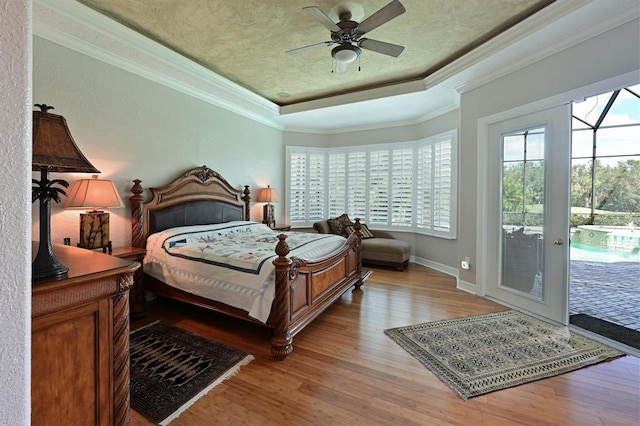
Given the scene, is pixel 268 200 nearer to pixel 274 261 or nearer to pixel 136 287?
pixel 136 287

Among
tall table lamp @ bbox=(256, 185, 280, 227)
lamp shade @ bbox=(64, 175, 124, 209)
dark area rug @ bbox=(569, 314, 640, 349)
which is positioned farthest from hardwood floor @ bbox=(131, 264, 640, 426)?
tall table lamp @ bbox=(256, 185, 280, 227)

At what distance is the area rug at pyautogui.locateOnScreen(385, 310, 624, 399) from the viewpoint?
2.08m

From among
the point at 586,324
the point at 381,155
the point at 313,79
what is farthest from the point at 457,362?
the point at 381,155

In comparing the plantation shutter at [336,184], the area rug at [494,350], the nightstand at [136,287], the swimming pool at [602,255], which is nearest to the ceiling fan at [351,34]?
the nightstand at [136,287]

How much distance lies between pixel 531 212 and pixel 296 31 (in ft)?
10.8

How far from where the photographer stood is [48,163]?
117 cm

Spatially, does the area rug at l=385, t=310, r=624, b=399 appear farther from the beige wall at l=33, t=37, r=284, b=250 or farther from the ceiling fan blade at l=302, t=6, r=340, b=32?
the beige wall at l=33, t=37, r=284, b=250

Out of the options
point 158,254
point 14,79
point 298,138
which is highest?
point 298,138

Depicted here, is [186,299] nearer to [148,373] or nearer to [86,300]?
[148,373]

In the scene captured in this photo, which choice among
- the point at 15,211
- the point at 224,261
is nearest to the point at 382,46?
the point at 224,261

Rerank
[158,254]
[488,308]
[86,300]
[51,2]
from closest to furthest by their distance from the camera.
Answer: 1. [86,300]
2. [51,2]
3. [158,254]
4. [488,308]

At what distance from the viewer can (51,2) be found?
2314 millimetres

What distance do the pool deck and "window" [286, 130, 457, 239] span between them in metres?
1.82

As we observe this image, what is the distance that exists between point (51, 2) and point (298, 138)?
4.24 m
